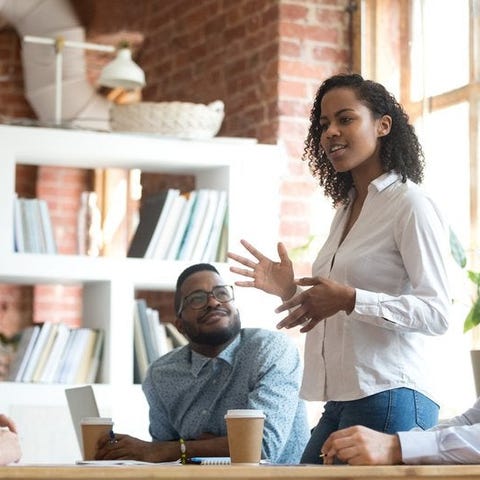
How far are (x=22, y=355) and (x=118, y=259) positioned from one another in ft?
1.57

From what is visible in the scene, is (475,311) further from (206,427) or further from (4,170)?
(4,170)

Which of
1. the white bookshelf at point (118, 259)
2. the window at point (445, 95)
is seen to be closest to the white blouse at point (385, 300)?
the window at point (445, 95)

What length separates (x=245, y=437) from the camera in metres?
1.92

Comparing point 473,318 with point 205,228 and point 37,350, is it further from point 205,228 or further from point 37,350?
point 37,350

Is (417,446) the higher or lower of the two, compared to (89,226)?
lower

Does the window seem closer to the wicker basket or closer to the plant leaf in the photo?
the plant leaf

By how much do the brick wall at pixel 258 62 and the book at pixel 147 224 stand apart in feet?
1.56

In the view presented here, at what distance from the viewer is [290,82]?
15.1 feet

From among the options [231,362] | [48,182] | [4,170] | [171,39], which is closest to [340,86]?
[231,362]

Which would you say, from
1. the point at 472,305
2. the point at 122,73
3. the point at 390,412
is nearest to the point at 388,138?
the point at 390,412

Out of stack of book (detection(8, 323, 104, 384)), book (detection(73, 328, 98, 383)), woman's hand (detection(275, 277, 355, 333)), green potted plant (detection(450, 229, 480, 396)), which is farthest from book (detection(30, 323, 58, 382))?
woman's hand (detection(275, 277, 355, 333))

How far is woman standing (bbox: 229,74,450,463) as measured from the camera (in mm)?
2244

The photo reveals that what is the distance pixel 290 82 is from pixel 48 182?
2899 millimetres

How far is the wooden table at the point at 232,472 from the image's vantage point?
4.77 ft
